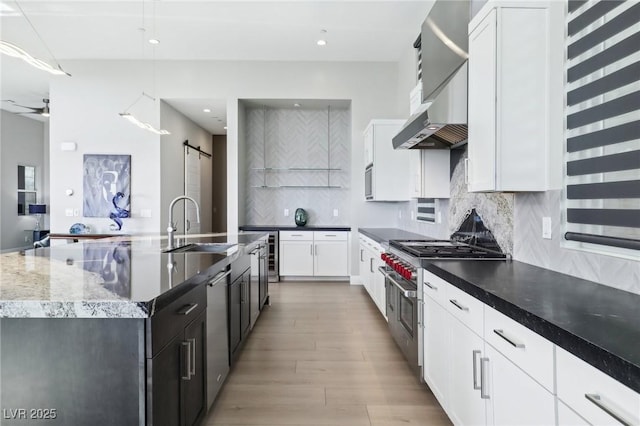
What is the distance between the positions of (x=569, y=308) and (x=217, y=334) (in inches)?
68.7

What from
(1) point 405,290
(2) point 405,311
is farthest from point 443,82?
(2) point 405,311

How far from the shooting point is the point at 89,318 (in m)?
1.24

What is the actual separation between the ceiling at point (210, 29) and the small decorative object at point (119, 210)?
1.67 meters

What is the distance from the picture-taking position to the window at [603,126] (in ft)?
4.55

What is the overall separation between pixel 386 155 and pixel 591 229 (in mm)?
3270

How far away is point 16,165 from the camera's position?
27.7ft

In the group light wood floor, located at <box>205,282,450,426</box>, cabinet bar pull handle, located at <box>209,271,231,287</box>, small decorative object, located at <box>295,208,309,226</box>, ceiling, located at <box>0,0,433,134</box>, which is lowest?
light wood floor, located at <box>205,282,450,426</box>

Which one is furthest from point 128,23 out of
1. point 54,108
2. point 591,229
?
point 591,229

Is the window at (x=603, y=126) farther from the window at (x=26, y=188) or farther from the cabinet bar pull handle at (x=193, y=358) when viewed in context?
the window at (x=26, y=188)

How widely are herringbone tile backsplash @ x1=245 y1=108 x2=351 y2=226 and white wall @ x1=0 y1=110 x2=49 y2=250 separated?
6.04 meters

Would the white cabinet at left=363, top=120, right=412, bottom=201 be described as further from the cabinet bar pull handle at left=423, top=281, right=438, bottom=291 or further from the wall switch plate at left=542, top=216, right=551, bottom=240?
the wall switch plate at left=542, top=216, right=551, bottom=240

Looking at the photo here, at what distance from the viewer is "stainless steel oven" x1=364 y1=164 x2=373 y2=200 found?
4.87 metres

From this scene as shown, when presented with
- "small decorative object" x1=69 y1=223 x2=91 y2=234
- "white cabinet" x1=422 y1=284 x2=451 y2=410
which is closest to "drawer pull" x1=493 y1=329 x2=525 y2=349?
"white cabinet" x1=422 y1=284 x2=451 y2=410

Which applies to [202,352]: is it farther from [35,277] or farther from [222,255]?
[35,277]
